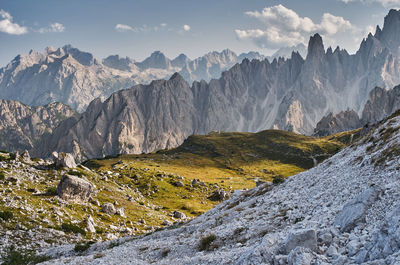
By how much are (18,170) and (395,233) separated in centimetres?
6429

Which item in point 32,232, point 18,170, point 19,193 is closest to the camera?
point 32,232

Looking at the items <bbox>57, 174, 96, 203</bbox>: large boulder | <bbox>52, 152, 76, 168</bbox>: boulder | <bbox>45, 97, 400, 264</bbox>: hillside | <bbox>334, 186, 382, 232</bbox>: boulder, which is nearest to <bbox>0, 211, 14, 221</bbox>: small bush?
<bbox>45, 97, 400, 264</bbox>: hillside

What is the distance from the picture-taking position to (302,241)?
1382 centimetres

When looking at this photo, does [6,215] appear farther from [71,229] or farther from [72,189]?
[72,189]

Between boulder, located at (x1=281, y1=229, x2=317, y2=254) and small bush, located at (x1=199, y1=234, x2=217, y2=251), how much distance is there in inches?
388

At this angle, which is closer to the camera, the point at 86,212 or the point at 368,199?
the point at 368,199

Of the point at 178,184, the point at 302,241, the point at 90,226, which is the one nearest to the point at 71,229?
the point at 90,226

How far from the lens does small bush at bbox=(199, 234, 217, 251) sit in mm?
22797

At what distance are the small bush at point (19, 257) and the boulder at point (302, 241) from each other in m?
27.7

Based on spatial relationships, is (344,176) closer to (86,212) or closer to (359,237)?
(359,237)

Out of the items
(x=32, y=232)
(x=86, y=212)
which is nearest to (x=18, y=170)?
(x=86, y=212)

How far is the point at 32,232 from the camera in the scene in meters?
36.9

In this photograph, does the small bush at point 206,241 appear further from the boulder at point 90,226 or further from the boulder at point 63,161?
the boulder at point 63,161

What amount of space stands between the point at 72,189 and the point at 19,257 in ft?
81.8
